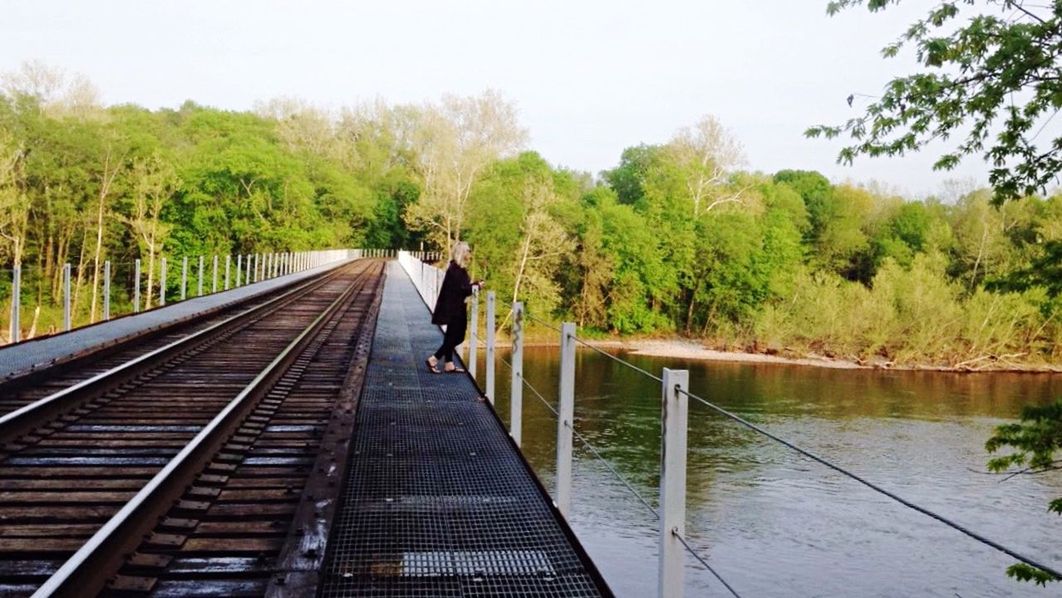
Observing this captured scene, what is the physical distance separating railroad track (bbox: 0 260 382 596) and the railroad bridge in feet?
0.05

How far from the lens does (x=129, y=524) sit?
401 centimetres

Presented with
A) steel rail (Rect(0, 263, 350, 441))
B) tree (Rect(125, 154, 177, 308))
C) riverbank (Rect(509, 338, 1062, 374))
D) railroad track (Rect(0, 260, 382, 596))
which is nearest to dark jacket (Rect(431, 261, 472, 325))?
railroad track (Rect(0, 260, 382, 596))

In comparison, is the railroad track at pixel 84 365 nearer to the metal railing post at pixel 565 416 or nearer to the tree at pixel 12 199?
the metal railing post at pixel 565 416

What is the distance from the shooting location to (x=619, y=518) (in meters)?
20.5

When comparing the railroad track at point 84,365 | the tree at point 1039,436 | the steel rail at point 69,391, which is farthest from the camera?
the tree at point 1039,436

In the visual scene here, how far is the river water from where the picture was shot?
17281 millimetres

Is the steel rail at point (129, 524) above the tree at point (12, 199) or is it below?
below

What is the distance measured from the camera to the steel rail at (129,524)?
10.8 ft

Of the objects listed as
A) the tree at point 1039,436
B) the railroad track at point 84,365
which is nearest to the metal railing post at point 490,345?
the railroad track at point 84,365

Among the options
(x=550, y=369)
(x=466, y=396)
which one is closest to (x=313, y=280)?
(x=550, y=369)

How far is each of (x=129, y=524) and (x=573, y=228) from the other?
211 feet

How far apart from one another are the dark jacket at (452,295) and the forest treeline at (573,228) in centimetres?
3784

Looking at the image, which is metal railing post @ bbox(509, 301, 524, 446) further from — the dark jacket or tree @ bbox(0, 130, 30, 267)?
tree @ bbox(0, 130, 30, 267)

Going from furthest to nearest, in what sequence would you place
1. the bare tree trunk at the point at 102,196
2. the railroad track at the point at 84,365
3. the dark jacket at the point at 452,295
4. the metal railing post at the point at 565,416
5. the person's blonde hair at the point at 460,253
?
the bare tree trunk at the point at 102,196 → the dark jacket at the point at 452,295 → the person's blonde hair at the point at 460,253 → the railroad track at the point at 84,365 → the metal railing post at the point at 565,416
